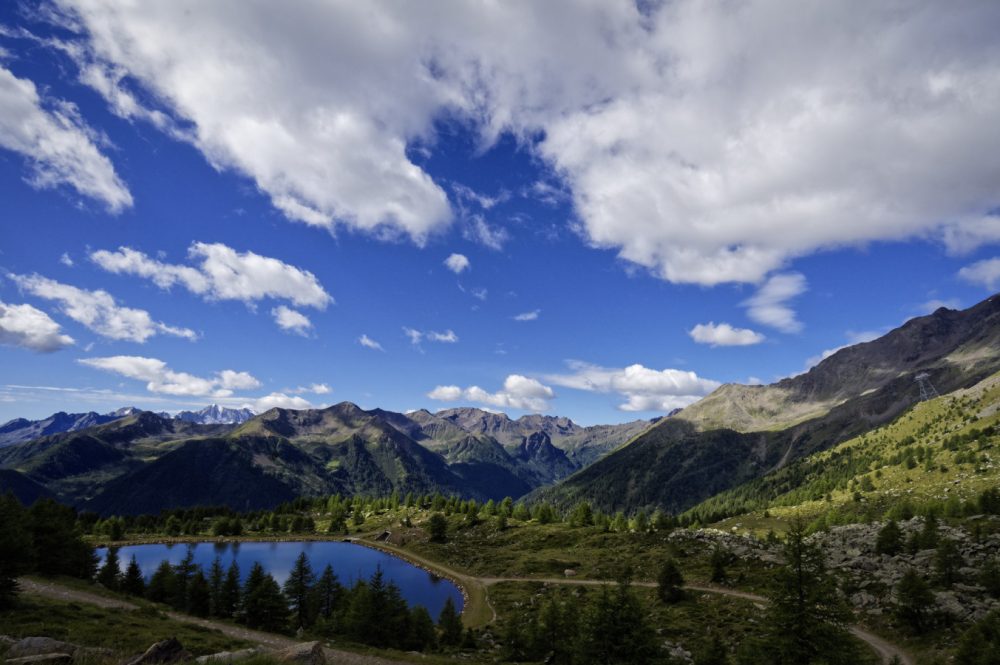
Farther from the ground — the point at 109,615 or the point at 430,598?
the point at 109,615

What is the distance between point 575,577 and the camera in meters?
92.9

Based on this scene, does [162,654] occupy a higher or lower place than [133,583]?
higher

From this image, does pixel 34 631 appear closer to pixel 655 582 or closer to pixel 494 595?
pixel 494 595

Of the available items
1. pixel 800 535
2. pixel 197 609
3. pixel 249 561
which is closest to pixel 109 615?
pixel 197 609

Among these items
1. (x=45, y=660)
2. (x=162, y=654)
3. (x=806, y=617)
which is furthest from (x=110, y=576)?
(x=806, y=617)

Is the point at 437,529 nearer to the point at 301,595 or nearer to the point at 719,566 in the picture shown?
the point at 301,595

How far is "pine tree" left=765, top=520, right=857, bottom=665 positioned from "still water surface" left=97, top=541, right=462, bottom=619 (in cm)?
7995

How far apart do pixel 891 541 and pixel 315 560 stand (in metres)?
134

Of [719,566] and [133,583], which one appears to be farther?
[719,566]

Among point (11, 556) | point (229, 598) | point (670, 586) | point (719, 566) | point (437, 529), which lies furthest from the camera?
point (437, 529)

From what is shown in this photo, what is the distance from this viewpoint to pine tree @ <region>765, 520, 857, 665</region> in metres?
24.2

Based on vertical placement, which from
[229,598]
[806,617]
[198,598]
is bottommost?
[229,598]

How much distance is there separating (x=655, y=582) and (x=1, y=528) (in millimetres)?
87800

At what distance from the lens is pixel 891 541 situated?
66812 millimetres
